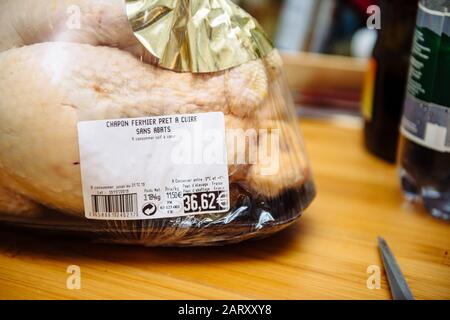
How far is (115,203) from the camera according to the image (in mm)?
522

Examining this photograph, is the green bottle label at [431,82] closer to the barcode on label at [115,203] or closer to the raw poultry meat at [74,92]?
the raw poultry meat at [74,92]

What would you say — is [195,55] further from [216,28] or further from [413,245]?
[413,245]

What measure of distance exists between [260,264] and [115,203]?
0.54 feet

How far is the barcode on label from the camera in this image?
0.52 m


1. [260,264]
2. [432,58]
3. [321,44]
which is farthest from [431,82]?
[321,44]

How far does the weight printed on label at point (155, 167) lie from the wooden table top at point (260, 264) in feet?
0.20

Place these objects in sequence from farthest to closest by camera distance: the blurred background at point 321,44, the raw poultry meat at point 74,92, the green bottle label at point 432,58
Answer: the blurred background at point 321,44
the green bottle label at point 432,58
the raw poultry meat at point 74,92

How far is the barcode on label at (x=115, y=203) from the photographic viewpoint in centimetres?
52

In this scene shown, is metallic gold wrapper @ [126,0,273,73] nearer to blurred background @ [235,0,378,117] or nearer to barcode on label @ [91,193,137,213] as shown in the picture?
barcode on label @ [91,193,137,213]

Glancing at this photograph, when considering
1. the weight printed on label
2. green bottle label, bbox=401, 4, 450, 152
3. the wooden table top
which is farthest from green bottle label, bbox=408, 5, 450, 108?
the weight printed on label

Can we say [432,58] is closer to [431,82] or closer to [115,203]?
[431,82]

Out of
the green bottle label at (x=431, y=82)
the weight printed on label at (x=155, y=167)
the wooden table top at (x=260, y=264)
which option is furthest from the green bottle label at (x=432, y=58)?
the weight printed on label at (x=155, y=167)

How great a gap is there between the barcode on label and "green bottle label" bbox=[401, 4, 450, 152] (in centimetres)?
36

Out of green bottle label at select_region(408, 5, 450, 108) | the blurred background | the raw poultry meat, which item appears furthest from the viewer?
the blurred background
